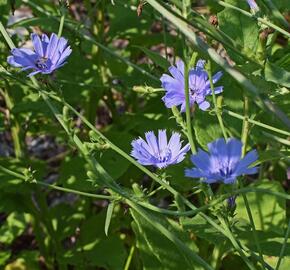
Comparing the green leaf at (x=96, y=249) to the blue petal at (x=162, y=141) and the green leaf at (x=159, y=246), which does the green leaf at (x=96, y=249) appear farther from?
the blue petal at (x=162, y=141)

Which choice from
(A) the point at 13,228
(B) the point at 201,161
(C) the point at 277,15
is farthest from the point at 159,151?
(A) the point at 13,228

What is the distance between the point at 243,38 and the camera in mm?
1549

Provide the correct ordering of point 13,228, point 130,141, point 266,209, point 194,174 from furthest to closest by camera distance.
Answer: point 13,228, point 130,141, point 266,209, point 194,174

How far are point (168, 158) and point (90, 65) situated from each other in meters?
0.77

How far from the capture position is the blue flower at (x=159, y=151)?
4.45ft

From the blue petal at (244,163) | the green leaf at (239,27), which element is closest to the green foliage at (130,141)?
the green leaf at (239,27)

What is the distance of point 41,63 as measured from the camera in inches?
57.0

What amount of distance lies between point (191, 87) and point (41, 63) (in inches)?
12.9

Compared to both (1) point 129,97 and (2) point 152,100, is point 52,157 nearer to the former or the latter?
(1) point 129,97

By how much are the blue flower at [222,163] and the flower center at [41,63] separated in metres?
0.44

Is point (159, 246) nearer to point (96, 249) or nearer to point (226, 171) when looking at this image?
point (226, 171)

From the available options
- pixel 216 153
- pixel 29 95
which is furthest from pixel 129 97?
pixel 216 153

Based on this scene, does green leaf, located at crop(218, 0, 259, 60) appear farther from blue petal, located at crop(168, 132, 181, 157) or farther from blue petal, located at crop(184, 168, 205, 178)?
blue petal, located at crop(184, 168, 205, 178)

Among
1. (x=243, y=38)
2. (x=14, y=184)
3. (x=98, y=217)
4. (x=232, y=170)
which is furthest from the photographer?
(x=98, y=217)
